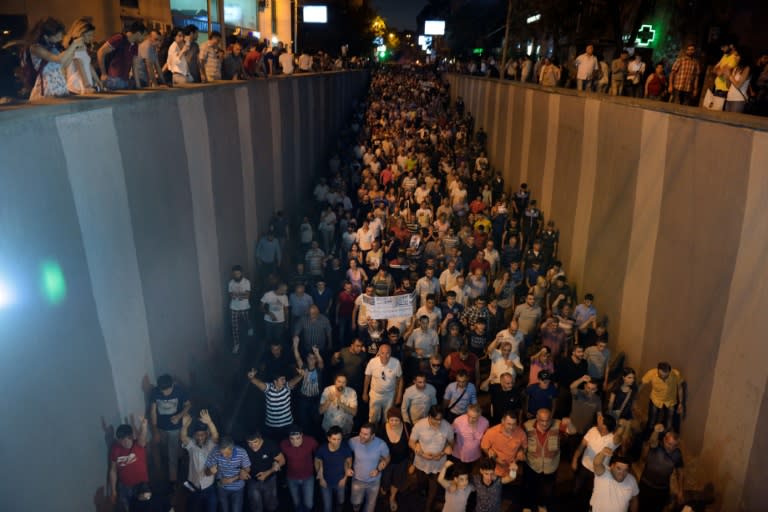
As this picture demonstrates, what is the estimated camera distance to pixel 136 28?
31.1ft

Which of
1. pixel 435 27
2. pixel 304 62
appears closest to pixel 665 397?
pixel 304 62

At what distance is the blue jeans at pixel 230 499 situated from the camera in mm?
6902

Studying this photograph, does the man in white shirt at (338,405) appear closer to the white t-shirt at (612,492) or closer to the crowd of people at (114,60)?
the white t-shirt at (612,492)

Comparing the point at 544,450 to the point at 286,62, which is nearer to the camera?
the point at 544,450

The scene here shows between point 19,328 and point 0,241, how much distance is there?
810 mm

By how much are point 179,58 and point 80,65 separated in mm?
→ 4264

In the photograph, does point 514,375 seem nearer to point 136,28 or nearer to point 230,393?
point 230,393

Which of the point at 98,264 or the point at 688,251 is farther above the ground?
the point at 98,264

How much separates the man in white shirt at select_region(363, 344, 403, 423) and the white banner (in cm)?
168

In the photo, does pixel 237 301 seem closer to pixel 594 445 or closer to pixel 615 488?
pixel 594 445

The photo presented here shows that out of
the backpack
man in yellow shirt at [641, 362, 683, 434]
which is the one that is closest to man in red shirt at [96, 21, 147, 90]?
the backpack

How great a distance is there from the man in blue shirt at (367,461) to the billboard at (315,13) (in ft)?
203

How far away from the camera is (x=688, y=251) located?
8594 millimetres

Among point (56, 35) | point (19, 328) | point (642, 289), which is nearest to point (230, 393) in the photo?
point (19, 328)
